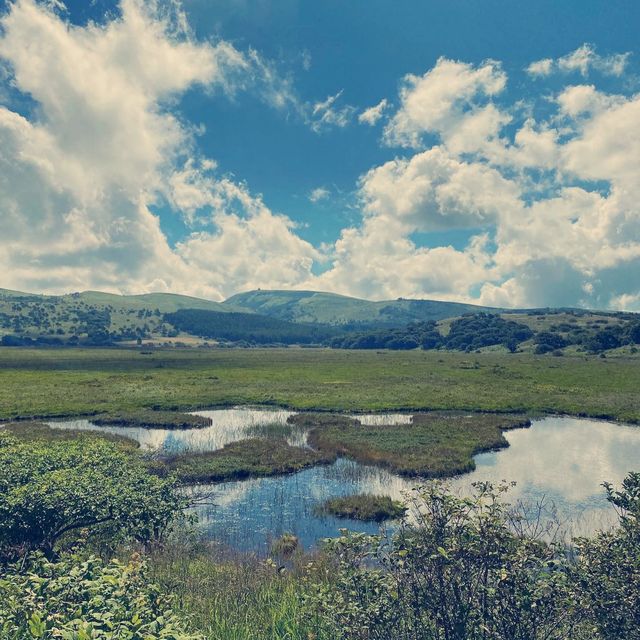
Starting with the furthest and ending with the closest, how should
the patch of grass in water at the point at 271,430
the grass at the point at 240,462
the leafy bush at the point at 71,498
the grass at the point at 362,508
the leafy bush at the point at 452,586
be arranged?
1. the patch of grass in water at the point at 271,430
2. the grass at the point at 240,462
3. the grass at the point at 362,508
4. the leafy bush at the point at 71,498
5. the leafy bush at the point at 452,586

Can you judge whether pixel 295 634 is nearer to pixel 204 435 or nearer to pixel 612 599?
pixel 612 599

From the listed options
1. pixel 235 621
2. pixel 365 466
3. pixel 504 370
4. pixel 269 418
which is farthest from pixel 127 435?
pixel 504 370

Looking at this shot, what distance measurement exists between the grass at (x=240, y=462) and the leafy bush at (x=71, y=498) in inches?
531

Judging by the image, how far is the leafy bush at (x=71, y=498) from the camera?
49.8ft

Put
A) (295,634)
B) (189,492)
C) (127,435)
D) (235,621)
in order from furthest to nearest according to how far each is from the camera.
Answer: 1. (127,435)
2. (189,492)
3. (235,621)
4. (295,634)

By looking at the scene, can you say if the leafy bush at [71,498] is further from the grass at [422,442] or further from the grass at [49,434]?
the grass at [49,434]

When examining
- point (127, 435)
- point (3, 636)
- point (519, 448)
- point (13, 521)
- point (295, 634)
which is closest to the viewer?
point (3, 636)

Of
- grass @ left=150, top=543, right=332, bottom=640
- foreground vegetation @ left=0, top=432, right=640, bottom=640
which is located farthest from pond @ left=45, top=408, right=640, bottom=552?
foreground vegetation @ left=0, top=432, right=640, bottom=640

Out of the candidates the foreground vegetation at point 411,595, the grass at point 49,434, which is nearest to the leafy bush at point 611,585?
the foreground vegetation at point 411,595

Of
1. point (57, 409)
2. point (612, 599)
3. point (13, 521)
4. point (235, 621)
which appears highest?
point (612, 599)

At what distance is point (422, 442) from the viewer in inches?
1726

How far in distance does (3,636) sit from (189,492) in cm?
2522

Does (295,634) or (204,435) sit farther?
(204,435)

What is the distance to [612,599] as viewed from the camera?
9383 millimetres
